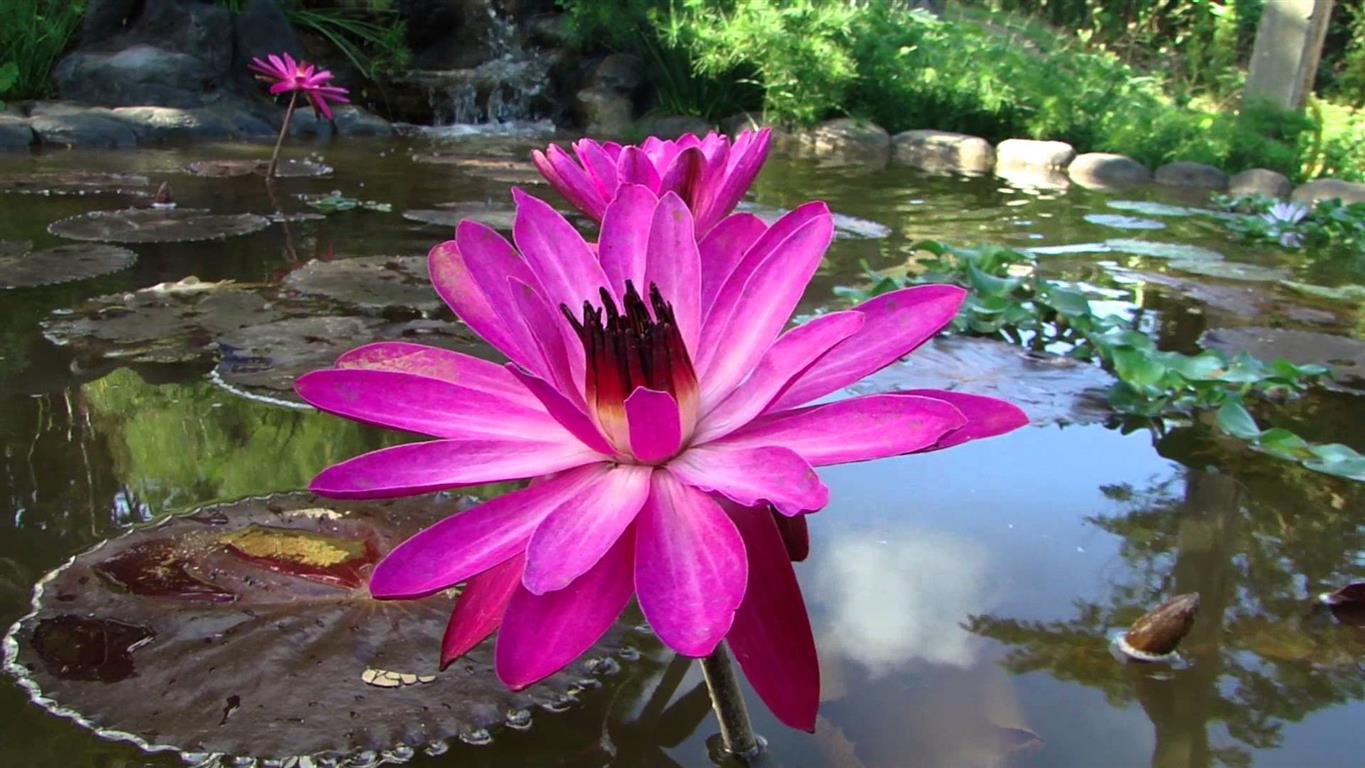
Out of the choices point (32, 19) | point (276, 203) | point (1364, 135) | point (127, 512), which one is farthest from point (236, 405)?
point (1364, 135)

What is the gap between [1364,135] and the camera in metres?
8.70

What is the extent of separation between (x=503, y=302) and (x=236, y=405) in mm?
1139

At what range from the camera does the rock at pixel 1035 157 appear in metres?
7.54

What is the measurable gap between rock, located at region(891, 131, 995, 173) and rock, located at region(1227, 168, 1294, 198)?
1770 millimetres

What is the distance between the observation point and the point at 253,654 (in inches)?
36.0

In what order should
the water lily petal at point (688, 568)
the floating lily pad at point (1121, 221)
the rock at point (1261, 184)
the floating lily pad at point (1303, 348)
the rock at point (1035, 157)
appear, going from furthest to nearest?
the rock at point (1035, 157)
the rock at point (1261, 184)
the floating lily pad at point (1121, 221)
the floating lily pad at point (1303, 348)
the water lily petal at point (688, 568)

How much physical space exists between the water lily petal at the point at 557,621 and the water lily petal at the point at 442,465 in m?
0.09

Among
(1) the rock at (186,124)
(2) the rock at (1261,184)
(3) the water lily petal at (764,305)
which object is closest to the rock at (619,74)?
(1) the rock at (186,124)

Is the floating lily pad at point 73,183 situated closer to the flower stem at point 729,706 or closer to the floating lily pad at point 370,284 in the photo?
the floating lily pad at point 370,284

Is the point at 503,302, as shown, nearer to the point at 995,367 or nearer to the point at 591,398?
the point at 591,398

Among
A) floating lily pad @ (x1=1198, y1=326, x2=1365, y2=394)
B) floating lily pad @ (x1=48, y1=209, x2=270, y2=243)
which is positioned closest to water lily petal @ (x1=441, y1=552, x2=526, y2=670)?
floating lily pad @ (x1=1198, y1=326, x2=1365, y2=394)

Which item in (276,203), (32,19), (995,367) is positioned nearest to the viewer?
(995,367)

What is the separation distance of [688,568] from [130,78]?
28.5 feet

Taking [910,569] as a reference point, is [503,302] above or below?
above
